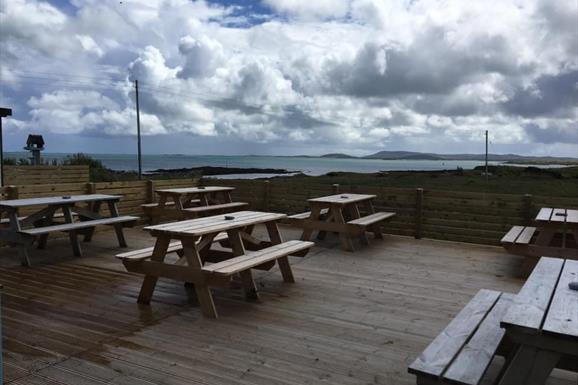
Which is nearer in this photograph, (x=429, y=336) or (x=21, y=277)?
(x=429, y=336)

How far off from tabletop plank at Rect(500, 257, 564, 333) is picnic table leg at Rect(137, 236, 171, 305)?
2925 millimetres

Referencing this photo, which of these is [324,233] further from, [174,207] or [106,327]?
[106,327]

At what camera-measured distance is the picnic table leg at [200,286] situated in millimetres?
4016

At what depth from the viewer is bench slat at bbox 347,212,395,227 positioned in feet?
22.9

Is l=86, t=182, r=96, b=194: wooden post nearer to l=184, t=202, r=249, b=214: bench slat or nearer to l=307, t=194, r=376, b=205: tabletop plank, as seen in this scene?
l=184, t=202, r=249, b=214: bench slat

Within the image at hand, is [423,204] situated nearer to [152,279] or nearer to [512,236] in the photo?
[512,236]

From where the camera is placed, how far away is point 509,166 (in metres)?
50.9

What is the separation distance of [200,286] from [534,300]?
2.65 m

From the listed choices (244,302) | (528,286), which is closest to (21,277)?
(244,302)

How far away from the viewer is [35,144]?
583 inches

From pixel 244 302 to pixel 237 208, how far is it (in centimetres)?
513

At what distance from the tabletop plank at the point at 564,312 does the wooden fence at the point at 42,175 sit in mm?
10752

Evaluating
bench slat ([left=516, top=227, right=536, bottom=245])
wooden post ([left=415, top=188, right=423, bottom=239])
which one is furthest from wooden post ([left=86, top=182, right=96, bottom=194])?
bench slat ([left=516, top=227, right=536, bottom=245])

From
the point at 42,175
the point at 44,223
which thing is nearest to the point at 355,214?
the point at 44,223
